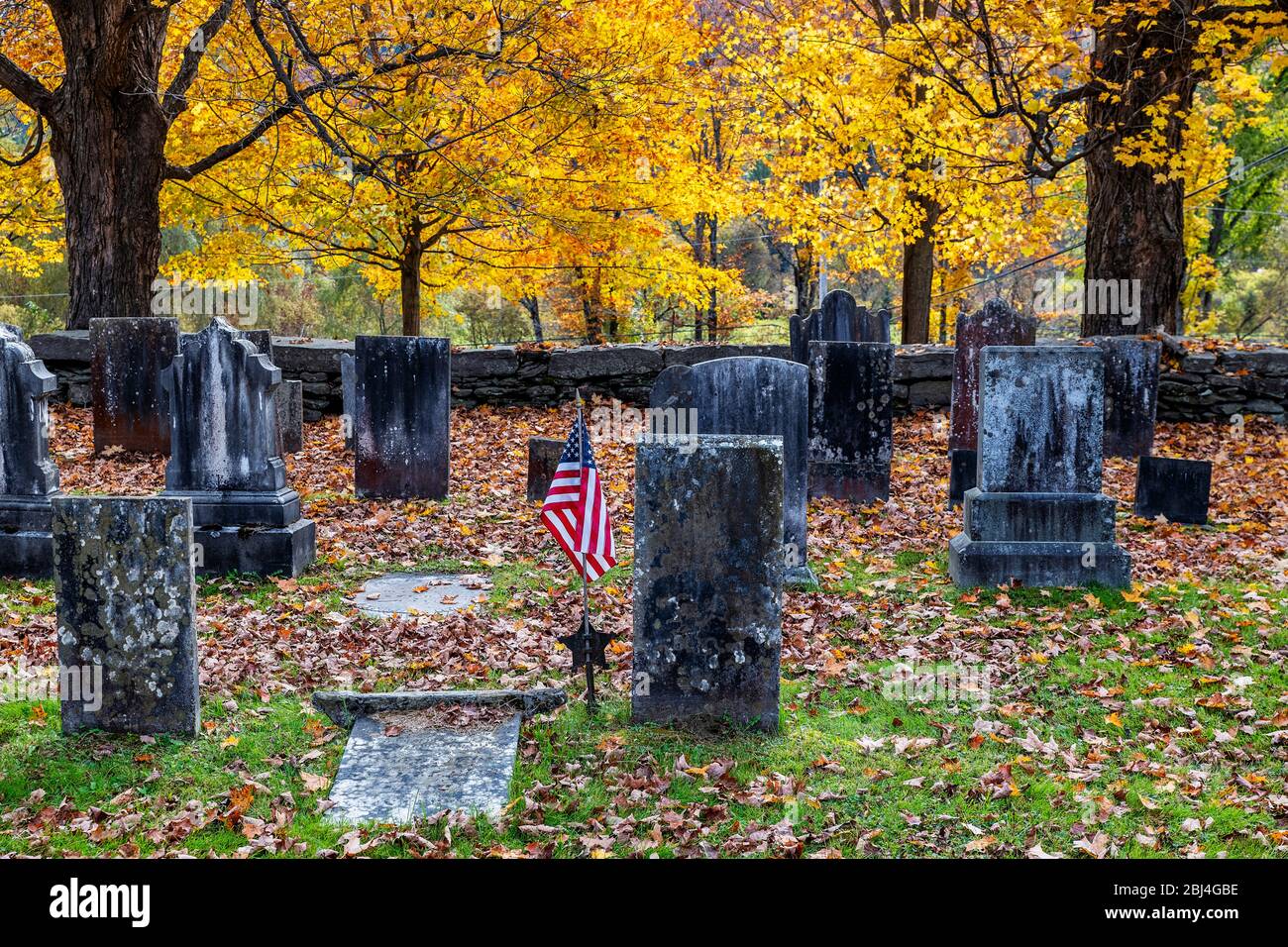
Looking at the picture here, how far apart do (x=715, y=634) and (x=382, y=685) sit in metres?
1.99

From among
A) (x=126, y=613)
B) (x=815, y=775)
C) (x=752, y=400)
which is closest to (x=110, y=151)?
(x=752, y=400)

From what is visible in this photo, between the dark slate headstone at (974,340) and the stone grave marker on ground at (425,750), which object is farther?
the dark slate headstone at (974,340)

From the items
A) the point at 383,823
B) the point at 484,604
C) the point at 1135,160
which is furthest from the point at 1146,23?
the point at 383,823

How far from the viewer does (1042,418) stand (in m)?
8.52

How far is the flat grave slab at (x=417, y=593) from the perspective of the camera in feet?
26.4

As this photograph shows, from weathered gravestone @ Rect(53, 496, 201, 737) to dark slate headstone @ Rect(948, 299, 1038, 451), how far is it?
884 cm

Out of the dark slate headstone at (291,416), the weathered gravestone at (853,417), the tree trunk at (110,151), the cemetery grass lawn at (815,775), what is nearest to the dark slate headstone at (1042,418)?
the cemetery grass lawn at (815,775)

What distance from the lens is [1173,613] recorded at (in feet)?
25.4

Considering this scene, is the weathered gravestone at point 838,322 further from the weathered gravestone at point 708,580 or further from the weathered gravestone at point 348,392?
the weathered gravestone at point 708,580

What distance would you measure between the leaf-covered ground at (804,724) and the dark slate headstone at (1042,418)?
2.93 ft

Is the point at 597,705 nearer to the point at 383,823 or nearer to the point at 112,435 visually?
the point at 383,823

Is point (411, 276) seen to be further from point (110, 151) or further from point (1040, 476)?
point (1040, 476)

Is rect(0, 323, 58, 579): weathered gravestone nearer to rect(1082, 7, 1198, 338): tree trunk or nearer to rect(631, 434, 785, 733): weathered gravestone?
rect(631, 434, 785, 733): weathered gravestone

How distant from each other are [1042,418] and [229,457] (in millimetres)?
6080
